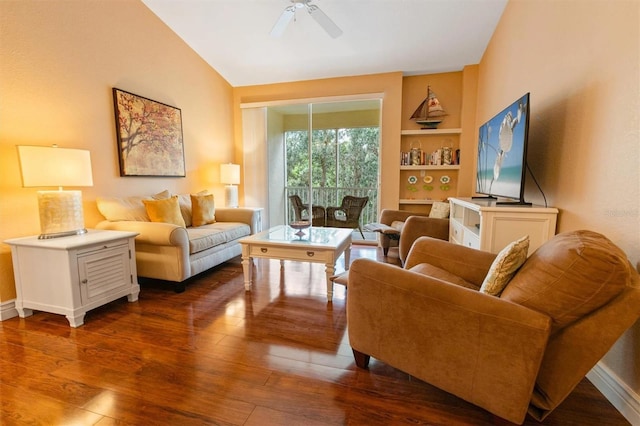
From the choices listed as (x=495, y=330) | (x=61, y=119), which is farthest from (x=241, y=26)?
(x=495, y=330)

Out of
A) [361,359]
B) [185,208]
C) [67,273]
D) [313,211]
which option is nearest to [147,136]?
[185,208]

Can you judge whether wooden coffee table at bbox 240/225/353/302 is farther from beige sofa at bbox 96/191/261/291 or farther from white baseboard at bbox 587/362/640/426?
white baseboard at bbox 587/362/640/426

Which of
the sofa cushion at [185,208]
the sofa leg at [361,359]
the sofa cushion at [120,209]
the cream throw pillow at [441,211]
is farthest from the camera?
the cream throw pillow at [441,211]

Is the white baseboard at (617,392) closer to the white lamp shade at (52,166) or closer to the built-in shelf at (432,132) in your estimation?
the built-in shelf at (432,132)

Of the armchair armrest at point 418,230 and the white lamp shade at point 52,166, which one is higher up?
the white lamp shade at point 52,166

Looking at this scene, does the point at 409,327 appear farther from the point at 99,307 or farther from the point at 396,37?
the point at 396,37

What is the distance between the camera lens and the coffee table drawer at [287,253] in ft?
8.30

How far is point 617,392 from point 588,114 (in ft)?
4.97

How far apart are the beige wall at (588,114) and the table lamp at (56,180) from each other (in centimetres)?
354

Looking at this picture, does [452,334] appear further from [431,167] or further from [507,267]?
[431,167]

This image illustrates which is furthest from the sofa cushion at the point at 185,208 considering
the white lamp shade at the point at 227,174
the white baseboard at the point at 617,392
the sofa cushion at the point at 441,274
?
the white baseboard at the point at 617,392

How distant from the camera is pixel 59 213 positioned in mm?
2295

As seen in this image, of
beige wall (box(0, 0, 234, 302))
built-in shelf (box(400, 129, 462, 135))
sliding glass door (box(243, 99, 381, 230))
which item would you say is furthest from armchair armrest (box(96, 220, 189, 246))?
built-in shelf (box(400, 129, 462, 135))

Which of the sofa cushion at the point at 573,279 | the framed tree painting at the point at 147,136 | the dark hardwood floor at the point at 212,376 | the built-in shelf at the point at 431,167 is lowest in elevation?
the dark hardwood floor at the point at 212,376
